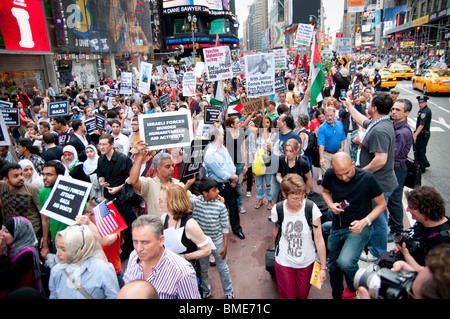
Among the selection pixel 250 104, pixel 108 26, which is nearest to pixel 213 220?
pixel 250 104

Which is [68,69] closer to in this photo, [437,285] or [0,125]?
[0,125]

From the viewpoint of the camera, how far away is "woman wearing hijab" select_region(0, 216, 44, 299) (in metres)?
2.53

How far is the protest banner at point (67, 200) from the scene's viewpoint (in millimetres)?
3420

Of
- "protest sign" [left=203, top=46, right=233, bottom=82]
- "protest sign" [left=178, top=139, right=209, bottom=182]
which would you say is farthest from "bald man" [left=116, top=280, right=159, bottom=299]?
"protest sign" [left=203, top=46, right=233, bottom=82]

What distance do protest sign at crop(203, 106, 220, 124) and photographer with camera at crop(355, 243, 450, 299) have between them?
478 centimetres

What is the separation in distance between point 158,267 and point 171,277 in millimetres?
143

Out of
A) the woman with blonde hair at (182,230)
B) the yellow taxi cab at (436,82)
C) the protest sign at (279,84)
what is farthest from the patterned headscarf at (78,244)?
the yellow taxi cab at (436,82)

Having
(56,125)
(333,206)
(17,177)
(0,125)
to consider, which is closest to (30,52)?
(56,125)

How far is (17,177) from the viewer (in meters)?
4.09

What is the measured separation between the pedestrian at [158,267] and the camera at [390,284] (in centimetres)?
138

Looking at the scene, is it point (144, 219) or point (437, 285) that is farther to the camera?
point (144, 219)

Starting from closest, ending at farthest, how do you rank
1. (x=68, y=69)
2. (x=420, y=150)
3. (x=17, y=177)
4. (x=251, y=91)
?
(x=17, y=177)
(x=251, y=91)
(x=420, y=150)
(x=68, y=69)

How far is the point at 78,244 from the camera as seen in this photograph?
2.62 meters

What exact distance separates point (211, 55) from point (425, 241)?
752cm
